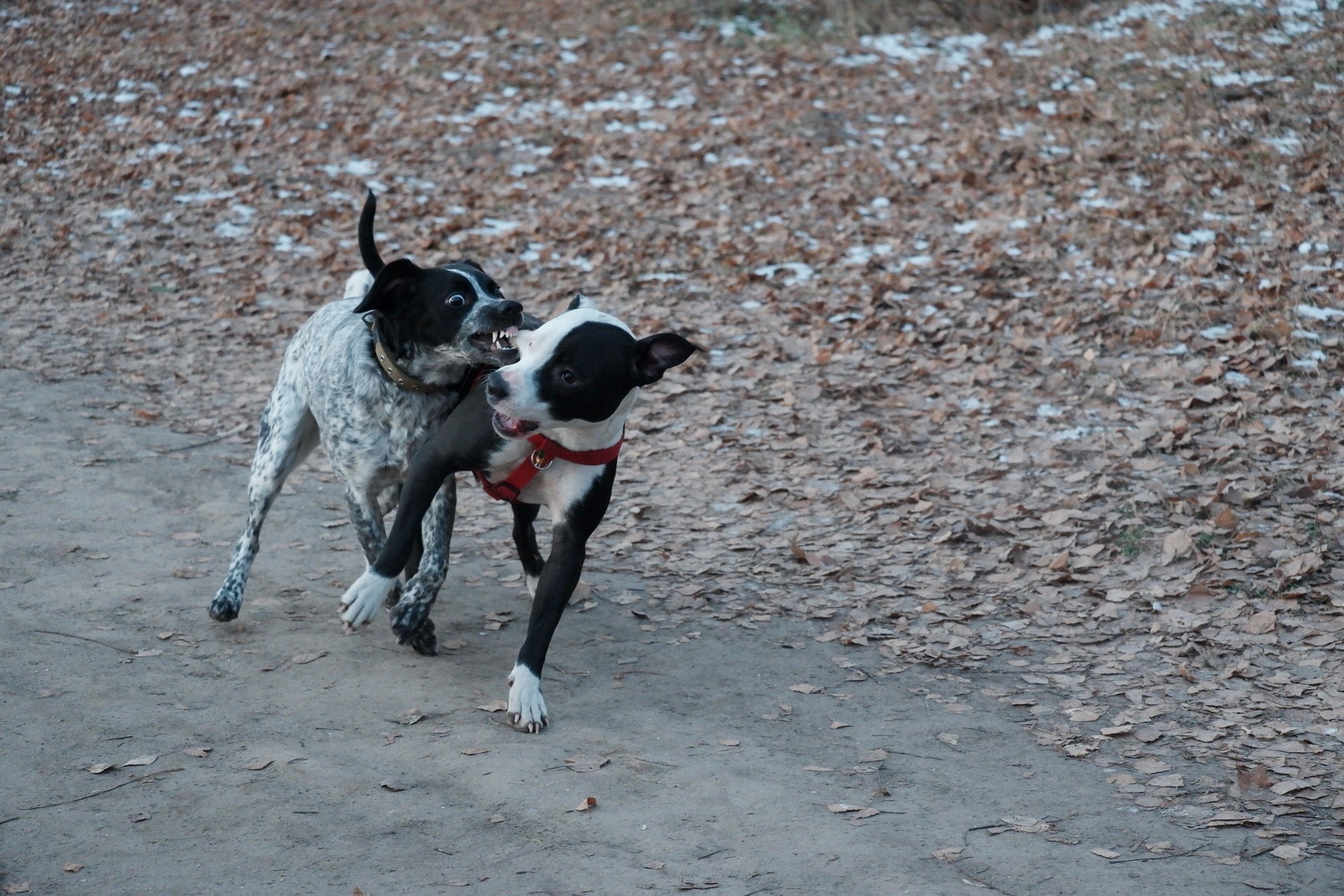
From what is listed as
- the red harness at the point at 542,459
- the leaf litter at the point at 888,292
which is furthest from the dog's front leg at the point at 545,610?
the leaf litter at the point at 888,292

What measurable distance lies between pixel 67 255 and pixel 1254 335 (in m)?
9.97

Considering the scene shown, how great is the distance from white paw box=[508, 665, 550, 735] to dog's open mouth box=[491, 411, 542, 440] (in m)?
0.89

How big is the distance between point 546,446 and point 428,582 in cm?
87

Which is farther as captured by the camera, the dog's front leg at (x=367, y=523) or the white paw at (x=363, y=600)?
the dog's front leg at (x=367, y=523)

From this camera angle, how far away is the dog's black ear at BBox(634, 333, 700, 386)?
178 inches

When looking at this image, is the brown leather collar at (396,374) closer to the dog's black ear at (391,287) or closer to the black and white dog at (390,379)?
the black and white dog at (390,379)

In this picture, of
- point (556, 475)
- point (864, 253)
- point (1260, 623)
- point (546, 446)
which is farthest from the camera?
point (864, 253)

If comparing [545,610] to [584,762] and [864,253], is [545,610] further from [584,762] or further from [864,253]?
[864,253]

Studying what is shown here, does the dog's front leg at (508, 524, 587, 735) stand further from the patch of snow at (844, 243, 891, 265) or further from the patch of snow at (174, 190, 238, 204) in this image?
the patch of snow at (174, 190, 238, 204)

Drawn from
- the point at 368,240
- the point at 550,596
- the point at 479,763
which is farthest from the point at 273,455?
the point at 479,763

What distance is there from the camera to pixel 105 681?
4754 millimetres

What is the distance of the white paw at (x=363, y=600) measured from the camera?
4.71 meters

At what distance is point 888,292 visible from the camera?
9531 millimetres

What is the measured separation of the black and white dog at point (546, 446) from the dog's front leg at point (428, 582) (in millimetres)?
196
